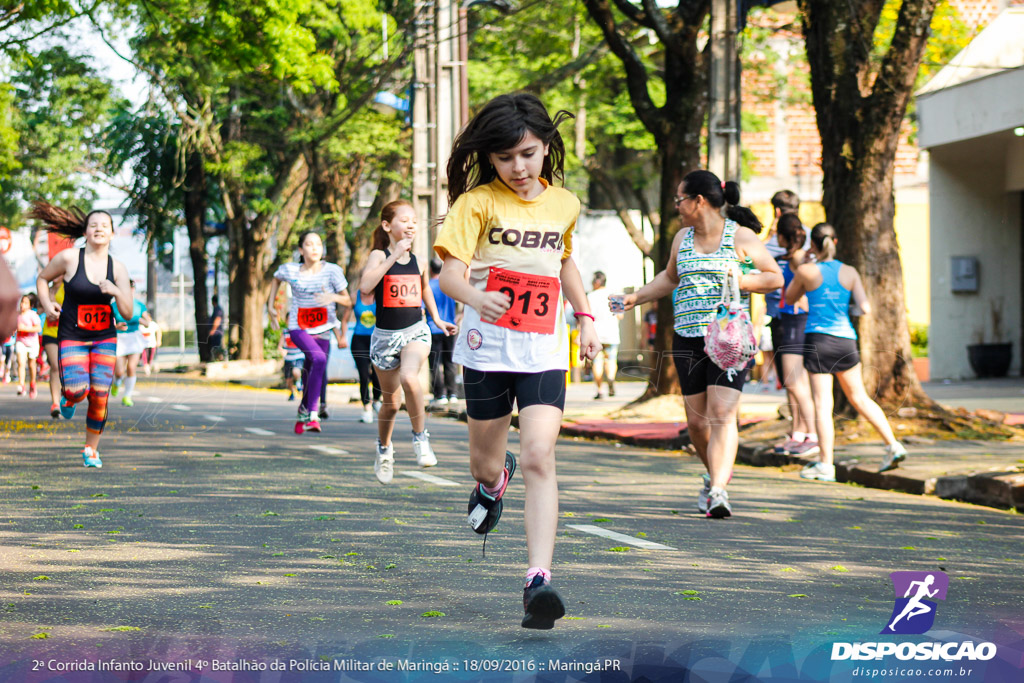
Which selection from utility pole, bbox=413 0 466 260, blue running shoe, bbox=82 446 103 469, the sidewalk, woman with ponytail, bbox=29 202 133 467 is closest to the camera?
the sidewalk

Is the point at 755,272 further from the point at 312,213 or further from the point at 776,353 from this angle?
the point at 312,213

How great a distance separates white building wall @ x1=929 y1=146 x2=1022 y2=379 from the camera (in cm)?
2338

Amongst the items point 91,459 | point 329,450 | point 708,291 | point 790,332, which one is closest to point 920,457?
point 790,332

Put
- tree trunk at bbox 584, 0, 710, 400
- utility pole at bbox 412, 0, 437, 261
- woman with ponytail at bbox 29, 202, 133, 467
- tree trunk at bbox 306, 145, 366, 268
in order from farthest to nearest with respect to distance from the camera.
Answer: tree trunk at bbox 306, 145, 366, 268
utility pole at bbox 412, 0, 437, 261
tree trunk at bbox 584, 0, 710, 400
woman with ponytail at bbox 29, 202, 133, 467

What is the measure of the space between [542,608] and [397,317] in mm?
5513

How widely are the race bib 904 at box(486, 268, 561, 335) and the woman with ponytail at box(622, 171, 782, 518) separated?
2563 mm

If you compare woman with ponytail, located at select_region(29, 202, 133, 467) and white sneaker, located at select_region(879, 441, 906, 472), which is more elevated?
woman with ponytail, located at select_region(29, 202, 133, 467)

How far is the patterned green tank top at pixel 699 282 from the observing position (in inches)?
314

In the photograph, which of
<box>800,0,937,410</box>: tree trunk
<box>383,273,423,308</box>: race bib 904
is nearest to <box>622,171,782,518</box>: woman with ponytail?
<box>383,273,423,308</box>: race bib 904

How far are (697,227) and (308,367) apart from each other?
6.02 m

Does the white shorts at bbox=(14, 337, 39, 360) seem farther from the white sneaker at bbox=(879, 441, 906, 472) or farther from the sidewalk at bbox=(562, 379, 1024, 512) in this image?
the white sneaker at bbox=(879, 441, 906, 472)

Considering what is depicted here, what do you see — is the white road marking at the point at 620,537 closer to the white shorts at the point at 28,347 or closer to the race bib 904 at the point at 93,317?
the race bib 904 at the point at 93,317

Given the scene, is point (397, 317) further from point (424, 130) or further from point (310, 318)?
point (424, 130)

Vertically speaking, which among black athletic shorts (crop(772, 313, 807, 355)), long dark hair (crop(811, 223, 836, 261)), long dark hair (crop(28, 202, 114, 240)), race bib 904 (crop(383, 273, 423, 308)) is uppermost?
long dark hair (crop(28, 202, 114, 240))
